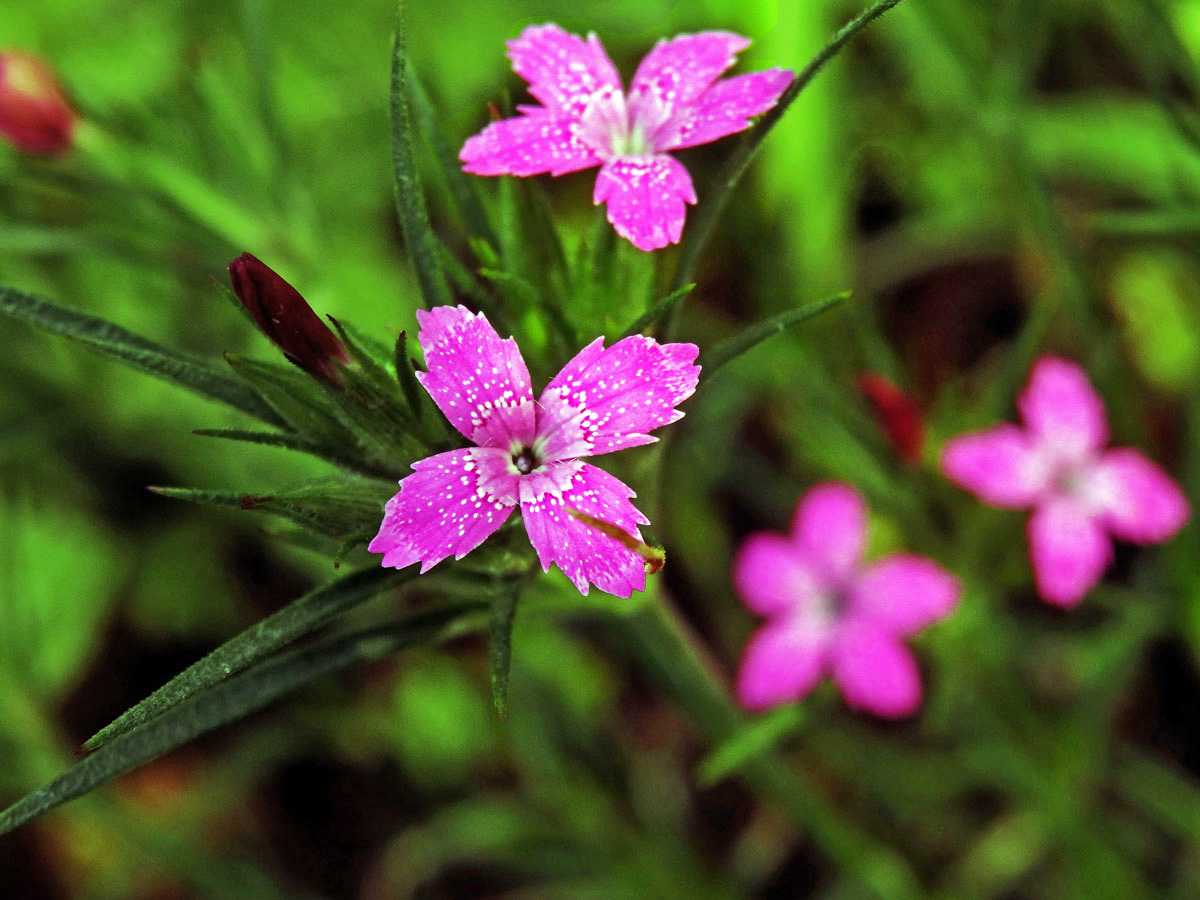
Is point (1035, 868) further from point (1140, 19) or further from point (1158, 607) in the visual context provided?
point (1140, 19)

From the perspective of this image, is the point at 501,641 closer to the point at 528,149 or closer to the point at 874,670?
the point at 528,149

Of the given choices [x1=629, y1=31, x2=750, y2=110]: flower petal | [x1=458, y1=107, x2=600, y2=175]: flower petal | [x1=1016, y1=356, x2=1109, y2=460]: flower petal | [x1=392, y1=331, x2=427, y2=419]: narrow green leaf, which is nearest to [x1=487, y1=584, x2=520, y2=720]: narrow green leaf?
[x1=392, y1=331, x2=427, y2=419]: narrow green leaf

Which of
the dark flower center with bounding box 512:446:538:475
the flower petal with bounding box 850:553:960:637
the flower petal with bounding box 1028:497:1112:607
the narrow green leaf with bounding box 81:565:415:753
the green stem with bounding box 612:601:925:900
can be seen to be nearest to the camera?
the narrow green leaf with bounding box 81:565:415:753

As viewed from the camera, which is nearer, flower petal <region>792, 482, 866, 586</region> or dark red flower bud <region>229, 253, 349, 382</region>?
dark red flower bud <region>229, 253, 349, 382</region>

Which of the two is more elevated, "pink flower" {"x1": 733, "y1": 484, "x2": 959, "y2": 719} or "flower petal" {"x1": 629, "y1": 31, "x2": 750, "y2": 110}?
"flower petal" {"x1": 629, "y1": 31, "x2": 750, "y2": 110}

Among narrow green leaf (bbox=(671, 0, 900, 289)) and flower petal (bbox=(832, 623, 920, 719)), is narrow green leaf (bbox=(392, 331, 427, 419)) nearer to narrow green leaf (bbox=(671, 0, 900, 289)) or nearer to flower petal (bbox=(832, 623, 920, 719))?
narrow green leaf (bbox=(671, 0, 900, 289))

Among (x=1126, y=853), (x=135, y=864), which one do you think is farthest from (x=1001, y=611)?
(x=135, y=864)

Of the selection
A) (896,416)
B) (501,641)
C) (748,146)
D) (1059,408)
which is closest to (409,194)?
(748,146)

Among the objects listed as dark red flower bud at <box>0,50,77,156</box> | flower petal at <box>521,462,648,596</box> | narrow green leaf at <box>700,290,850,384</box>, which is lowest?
flower petal at <box>521,462,648,596</box>
